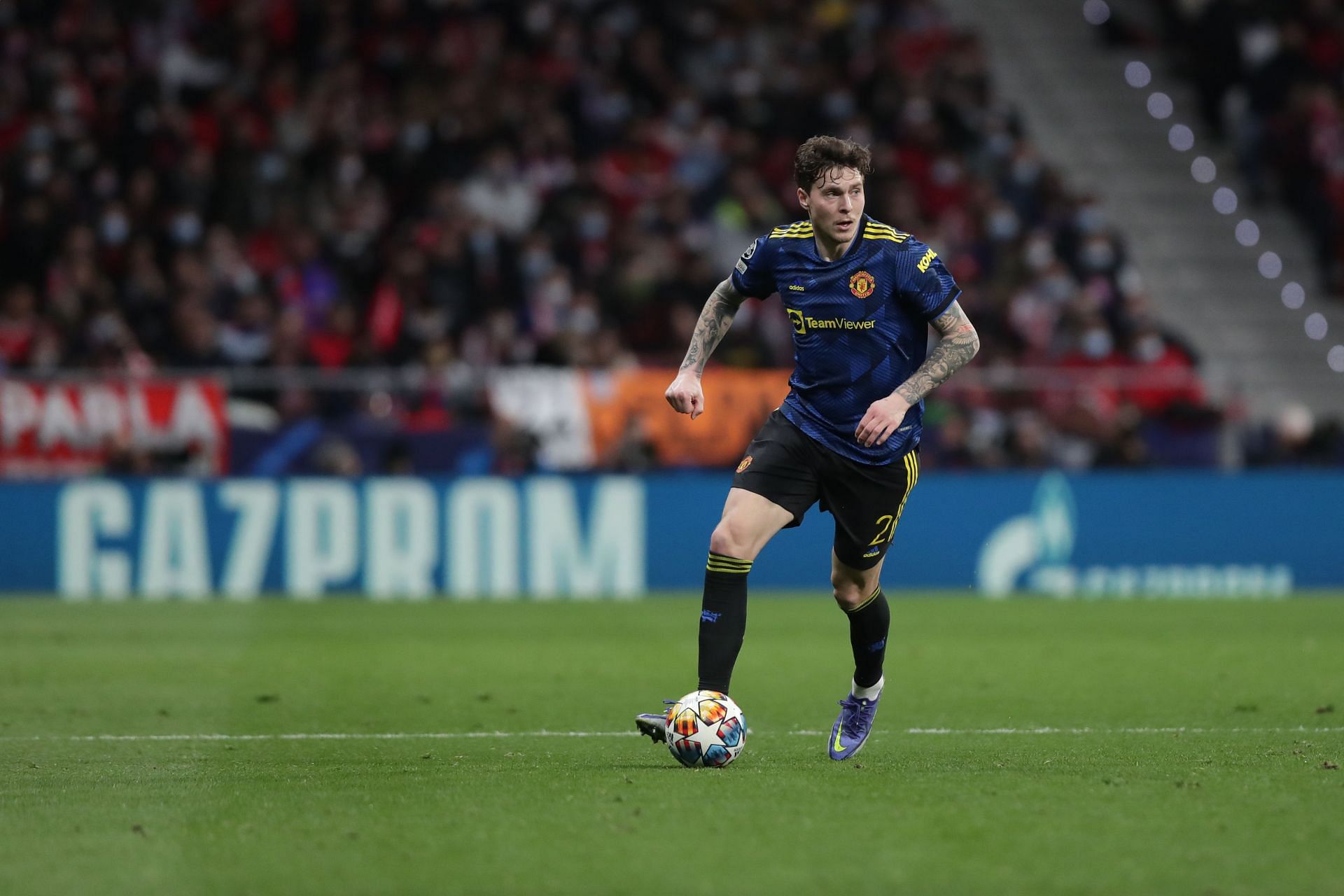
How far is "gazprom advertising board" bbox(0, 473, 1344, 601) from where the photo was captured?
16.9m

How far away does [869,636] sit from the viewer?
7578 mm

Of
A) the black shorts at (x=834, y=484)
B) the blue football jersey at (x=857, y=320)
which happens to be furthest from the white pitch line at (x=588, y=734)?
the blue football jersey at (x=857, y=320)

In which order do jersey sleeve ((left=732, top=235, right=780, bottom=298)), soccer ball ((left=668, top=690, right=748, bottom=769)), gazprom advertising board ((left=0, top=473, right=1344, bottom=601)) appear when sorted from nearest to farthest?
soccer ball ((left=668, top=690, right=748, bottom=769))
jersey sleeve ((left=732, top=235, right=780, bottom=298))
gazprom advertising board ((left=0, top=473, right=1344, bottom=601))

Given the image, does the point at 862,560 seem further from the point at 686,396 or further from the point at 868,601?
the point at 686,396

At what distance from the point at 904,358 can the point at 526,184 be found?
1377 cm

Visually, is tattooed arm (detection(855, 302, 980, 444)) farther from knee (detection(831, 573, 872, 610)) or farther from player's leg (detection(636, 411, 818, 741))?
knee (detection(831, 573, 872, 610))

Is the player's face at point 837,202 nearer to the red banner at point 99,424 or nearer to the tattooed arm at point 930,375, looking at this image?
the tattooed arm at point 930,375

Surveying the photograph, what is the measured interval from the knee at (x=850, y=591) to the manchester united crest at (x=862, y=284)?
1.15 m

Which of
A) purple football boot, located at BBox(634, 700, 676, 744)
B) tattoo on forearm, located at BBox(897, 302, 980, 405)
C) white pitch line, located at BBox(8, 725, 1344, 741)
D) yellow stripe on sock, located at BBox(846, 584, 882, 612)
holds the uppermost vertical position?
tattoo on forearm, located at BBox(897, 302, 980, 405)

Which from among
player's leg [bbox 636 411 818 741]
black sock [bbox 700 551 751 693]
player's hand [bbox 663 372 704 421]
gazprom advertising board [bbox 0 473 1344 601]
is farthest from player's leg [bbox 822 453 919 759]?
gazprom advertising board [bbox 0 473 1344 601]

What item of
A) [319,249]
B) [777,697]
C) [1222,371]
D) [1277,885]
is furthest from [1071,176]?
[1277,885]

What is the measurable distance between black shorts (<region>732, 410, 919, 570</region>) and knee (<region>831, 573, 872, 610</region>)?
0.11m

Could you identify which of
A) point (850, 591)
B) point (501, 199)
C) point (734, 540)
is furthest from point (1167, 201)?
point (734, 540)

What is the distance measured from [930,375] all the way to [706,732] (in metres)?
1.62
